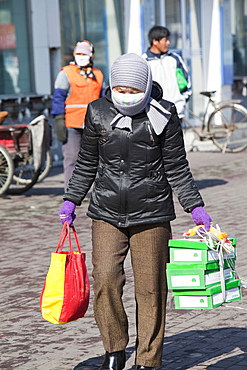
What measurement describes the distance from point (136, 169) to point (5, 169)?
21.3ft

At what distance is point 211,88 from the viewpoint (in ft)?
63.7

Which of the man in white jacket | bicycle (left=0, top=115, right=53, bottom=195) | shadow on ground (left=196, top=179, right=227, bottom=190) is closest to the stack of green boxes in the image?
the man in white jacket

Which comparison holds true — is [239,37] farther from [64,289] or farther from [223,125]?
[64,289]

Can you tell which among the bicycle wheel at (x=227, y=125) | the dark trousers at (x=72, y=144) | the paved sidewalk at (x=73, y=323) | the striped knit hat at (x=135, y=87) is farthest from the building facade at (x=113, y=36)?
the striped knit hat at (x=135, y=87)

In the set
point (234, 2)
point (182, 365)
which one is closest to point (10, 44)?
point (234, 2)

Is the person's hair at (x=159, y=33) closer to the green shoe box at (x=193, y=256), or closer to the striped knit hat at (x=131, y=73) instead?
the striped knit hat at (x=131, y=73)

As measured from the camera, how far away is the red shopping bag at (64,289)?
4125mm

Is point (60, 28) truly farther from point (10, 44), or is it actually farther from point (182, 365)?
point (182, 365)

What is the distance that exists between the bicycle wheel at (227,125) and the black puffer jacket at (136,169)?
11.5 meters

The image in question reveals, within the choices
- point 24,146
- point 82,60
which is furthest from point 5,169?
point 82,60

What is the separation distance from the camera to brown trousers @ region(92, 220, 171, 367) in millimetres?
4098

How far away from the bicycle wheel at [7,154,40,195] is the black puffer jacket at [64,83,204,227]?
6546 millimetres

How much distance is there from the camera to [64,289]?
412 cm

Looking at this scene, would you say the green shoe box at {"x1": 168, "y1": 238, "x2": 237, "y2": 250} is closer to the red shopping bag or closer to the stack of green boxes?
the stack of green boxes
